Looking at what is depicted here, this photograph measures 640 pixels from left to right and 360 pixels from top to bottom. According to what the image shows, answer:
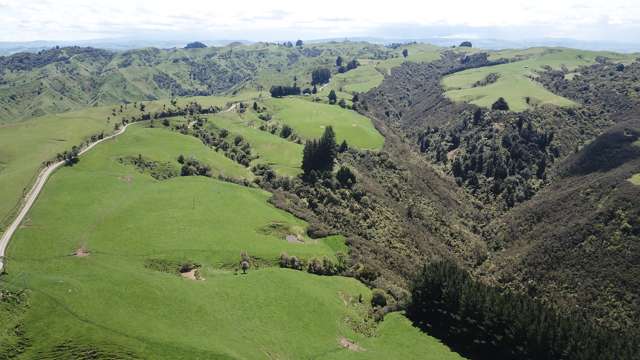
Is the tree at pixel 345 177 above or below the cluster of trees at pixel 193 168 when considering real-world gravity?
below

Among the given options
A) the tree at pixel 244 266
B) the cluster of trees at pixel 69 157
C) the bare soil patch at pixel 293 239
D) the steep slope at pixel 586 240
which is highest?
the cluster of trees at pixel 69 157

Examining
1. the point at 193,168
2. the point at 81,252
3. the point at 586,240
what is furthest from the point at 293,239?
the point at 586,240

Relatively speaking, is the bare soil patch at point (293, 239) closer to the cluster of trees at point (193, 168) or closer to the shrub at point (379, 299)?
the shrub at point (379, 299)

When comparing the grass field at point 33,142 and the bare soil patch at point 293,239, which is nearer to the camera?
the bare soil patch at point 293,239

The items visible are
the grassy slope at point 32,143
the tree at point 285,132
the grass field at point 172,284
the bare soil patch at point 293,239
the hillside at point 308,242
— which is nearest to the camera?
the grass field at point 172,284

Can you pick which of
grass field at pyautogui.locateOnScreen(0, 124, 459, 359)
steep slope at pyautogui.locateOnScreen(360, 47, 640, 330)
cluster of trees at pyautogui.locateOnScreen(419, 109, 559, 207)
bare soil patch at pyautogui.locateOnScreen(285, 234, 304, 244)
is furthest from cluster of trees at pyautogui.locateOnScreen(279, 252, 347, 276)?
cluster of trees at pyautogui.locateOnScreen(419, 109, 559, 207)

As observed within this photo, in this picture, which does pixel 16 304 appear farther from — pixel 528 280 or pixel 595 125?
pixel 595 125

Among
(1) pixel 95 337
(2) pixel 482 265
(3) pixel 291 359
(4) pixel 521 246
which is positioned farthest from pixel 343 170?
(1) pixel 95 337

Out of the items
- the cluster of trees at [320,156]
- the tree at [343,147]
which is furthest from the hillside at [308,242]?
the cluster of trees at [320,156]
